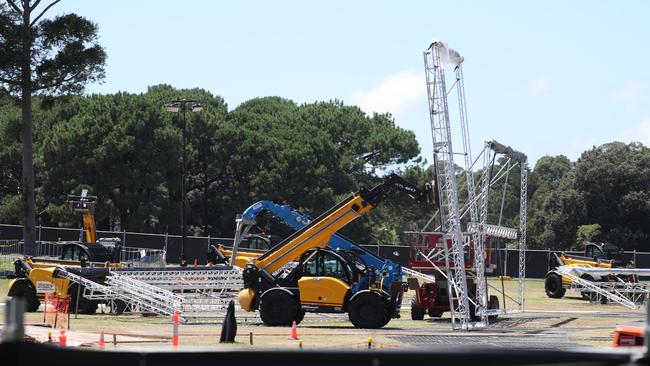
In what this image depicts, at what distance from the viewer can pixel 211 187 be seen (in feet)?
263

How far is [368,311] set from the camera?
28.1 m

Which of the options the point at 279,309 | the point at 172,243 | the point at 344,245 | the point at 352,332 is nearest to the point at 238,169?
the point at 172,243

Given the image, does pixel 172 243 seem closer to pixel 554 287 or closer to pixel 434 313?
pixel 554 287

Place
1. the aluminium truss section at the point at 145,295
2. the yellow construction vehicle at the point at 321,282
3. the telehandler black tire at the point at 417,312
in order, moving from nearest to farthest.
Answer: the yellow construction vehicle at the point at 321,282 < the aluminium truss section at the point at 145,295 < the telehandler black tire at the point at 417,312

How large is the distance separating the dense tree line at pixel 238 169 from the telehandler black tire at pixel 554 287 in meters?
29.5

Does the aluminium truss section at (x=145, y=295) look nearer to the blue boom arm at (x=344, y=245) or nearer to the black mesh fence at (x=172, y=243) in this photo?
the blue boom arm at (x=344, y=245)

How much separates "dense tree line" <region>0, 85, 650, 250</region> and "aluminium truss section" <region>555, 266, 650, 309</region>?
3271 centimetres

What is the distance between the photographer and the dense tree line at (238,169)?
72812mm

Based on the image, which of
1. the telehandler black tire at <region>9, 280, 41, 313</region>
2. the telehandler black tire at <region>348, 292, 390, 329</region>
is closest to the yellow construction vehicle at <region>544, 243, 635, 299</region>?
the telehandler black tire at <region>348, 292, 390, 329</region>

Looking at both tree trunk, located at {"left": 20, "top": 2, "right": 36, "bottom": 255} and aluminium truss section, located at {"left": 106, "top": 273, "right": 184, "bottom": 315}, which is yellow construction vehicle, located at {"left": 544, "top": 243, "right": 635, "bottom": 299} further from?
tree trunk, located at {"left": 20, "top": 2, "right": 36, "bottom": 255}

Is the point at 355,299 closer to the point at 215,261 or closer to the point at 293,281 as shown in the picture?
the point at 293,281

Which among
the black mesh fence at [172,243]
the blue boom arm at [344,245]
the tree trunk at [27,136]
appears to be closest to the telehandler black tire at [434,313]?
the blue boom arm at [344,245]

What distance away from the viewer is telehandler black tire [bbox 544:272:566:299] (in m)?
46.7

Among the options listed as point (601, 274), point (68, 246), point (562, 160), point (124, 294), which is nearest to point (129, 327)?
point (124, 294)
